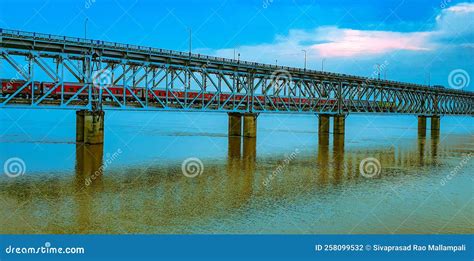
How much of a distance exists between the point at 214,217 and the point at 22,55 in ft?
113

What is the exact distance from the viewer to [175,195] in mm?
24375

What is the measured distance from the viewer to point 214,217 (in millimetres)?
19156

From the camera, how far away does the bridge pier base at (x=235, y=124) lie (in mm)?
71463

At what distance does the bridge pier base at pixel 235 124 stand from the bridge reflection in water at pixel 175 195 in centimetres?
3096

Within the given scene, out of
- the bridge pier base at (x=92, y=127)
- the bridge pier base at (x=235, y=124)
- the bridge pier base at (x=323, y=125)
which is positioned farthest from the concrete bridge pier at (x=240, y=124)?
the bridge pier base at (x=92, y=127)

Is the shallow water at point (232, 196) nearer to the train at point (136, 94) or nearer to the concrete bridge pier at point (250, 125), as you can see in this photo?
the train at point (136, 94)

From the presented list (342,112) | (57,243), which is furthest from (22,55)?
(342,112)

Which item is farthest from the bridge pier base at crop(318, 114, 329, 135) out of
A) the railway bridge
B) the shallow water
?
the shallow water

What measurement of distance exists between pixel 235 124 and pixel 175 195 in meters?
47.5

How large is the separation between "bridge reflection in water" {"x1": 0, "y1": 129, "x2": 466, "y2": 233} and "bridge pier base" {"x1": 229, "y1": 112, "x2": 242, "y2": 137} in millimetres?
30955

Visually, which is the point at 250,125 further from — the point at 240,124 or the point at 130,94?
the point at 130,94

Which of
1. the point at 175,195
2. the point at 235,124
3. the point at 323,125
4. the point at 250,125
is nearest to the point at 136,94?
the point at 250,125

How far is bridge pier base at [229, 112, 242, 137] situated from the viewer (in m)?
71.5

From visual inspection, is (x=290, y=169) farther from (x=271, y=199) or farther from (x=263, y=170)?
(x=271, y=199)
